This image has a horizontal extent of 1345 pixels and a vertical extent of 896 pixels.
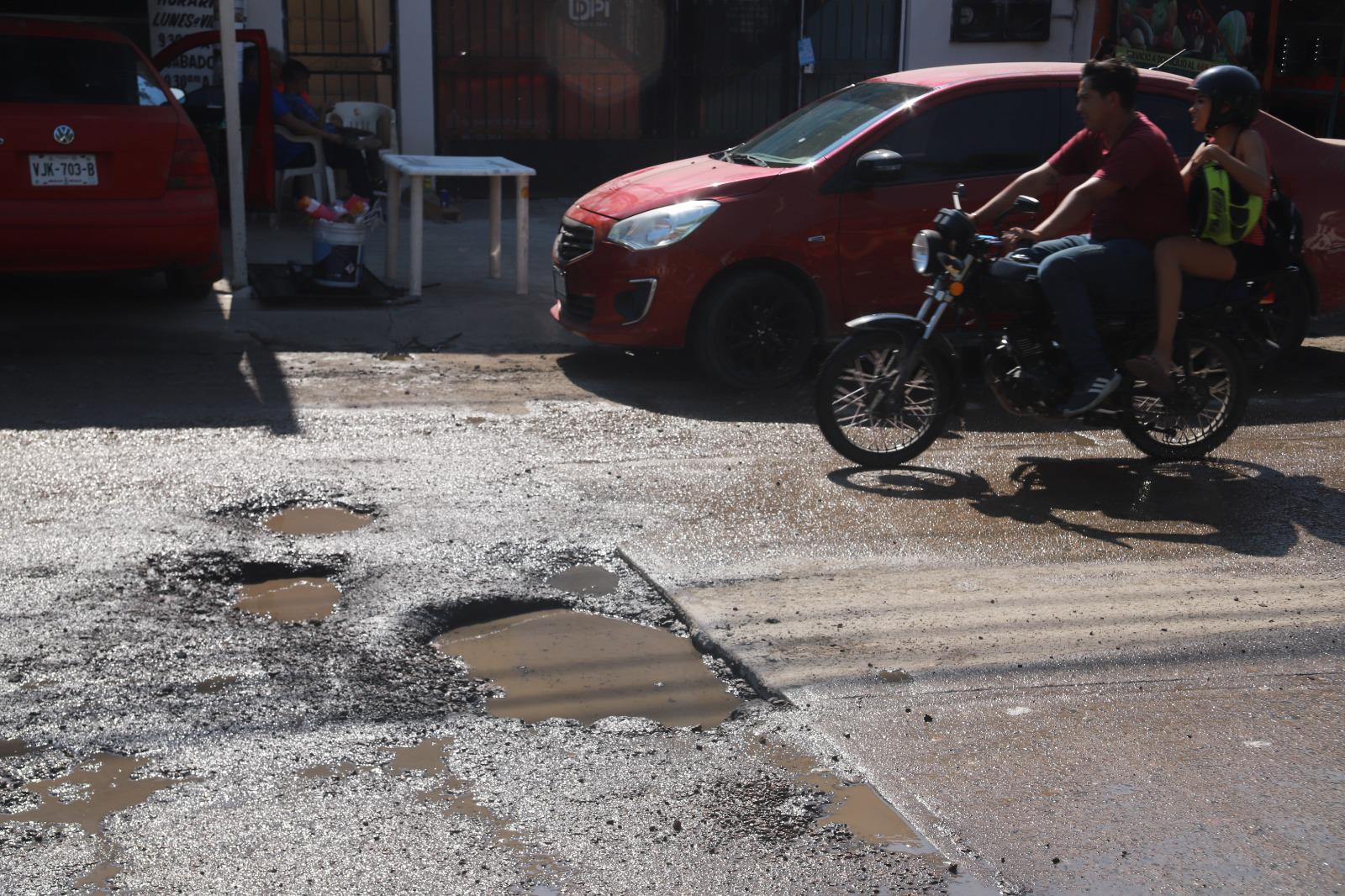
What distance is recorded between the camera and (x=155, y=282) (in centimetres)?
1027

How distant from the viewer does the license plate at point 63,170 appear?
8250mm

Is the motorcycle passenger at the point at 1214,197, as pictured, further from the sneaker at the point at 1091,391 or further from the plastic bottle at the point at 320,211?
the plastic bottle at the point at 320,211

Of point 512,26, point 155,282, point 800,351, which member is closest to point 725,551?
point 800,351

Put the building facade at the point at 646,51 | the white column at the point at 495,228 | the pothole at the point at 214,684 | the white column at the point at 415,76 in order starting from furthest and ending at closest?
the building facade at the point at 646,51, the white column at the point at 415,76, the white column at the point at 495,228, the pothole at the point at 214,684

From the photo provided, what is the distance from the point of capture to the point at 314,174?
43.4ft

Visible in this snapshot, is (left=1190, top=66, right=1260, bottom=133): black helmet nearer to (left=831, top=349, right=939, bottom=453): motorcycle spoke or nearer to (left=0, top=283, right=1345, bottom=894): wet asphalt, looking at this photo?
(left=0, top=283, right=1345, bottom=894): wet asphalt

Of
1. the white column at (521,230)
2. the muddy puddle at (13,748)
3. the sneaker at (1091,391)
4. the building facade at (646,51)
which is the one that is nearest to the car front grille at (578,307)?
the white column at (521,230)

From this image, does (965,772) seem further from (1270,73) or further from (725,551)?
(1270,73)

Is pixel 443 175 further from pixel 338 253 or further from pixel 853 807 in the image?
pixel 853 807

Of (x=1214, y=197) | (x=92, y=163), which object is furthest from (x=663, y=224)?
(x=92, y=163)

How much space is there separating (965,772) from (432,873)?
55.8 inches

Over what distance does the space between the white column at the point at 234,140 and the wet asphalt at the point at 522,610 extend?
2004 mm

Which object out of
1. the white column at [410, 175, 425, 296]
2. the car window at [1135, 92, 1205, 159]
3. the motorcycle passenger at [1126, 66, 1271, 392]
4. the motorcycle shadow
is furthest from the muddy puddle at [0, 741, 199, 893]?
the car window at [1135, 92, 1205, 159]

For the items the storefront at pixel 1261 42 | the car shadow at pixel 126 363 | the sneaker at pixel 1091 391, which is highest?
the storefront at pixel 1261 42
